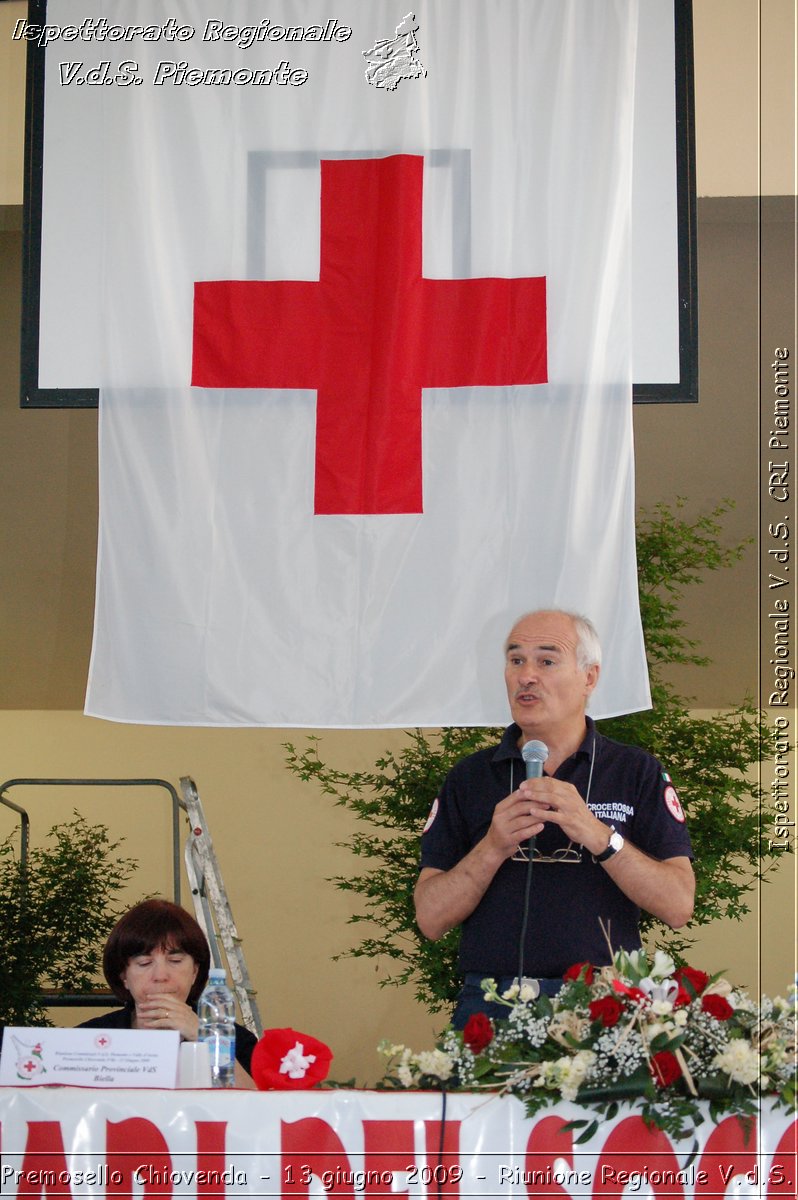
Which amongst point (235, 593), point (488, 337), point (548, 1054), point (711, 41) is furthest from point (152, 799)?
point (548, 1054)

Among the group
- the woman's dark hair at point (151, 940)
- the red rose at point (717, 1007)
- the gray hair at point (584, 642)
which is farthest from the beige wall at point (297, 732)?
the red rose at point (717, 1007)

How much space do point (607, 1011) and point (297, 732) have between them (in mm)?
3919

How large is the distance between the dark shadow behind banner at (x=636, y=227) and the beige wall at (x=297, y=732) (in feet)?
3.78

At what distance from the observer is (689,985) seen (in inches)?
68.7

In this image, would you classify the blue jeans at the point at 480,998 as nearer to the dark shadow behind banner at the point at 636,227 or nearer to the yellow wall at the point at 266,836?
the dark shadow behind banner at the point at 636,227

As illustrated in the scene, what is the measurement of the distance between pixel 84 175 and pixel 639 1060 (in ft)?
7.58

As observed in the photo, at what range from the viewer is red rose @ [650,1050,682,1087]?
1.62 metres

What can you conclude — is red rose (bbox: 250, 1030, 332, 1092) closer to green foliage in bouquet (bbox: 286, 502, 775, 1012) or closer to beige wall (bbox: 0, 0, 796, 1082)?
green foliage in bouquet (bbox: 286, 502, 775, 1012)

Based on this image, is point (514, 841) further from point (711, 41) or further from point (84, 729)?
point (84, 729)

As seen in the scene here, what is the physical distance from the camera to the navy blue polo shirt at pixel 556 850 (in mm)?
2271

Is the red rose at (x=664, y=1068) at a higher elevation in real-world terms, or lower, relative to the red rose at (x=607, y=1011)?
lower

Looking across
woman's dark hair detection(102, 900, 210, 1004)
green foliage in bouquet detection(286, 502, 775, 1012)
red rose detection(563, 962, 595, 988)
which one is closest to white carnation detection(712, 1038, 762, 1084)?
red rose detection(563, 962, 595, 988)

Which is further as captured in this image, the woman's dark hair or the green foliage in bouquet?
the green foliage in bouquet

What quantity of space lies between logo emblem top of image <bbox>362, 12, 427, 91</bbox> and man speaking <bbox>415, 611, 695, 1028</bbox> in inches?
52.5
